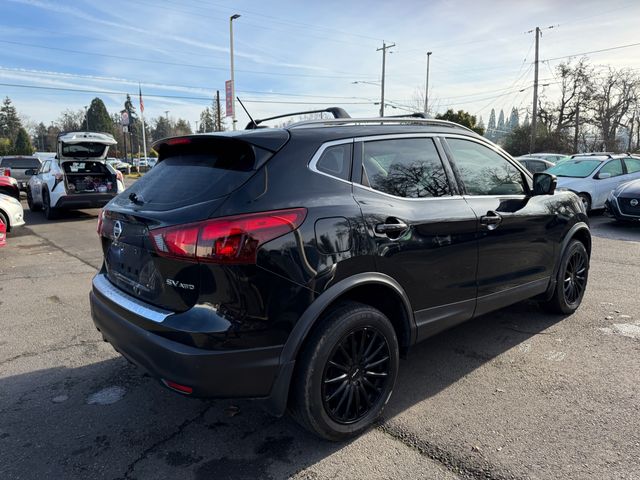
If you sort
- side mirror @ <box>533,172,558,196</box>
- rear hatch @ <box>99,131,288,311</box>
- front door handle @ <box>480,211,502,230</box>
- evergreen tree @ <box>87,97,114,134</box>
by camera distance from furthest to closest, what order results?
evergreen tree @ <box>87,97,114,134</box> → side mirror @ <box>533,172,558,196</box> → front door handle @ <box>480,211,502,230</box> → rear hatch @ <box>99,131,288,311</box>

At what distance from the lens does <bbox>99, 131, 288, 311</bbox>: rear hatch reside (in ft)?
7.72

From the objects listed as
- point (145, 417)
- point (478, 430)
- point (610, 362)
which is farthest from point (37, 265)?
point (610, 362)

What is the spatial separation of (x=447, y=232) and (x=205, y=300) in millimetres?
1702

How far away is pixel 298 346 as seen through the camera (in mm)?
2414

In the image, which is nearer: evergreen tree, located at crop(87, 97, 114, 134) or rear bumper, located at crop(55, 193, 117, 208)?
rear bumper, located at crop(55, 193, 117, 208)

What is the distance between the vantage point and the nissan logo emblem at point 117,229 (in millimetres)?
2824

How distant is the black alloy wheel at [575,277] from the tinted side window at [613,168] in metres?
8.91

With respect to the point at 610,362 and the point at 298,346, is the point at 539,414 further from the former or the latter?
the point at 298,346

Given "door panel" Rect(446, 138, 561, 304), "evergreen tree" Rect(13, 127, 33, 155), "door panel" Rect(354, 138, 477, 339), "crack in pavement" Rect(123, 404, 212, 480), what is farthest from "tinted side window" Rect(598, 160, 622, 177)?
"evergreen tree" Rect(13, 127, 33, 155)

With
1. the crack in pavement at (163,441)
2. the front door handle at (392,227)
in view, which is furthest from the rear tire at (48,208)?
the front door handle at (392,227)

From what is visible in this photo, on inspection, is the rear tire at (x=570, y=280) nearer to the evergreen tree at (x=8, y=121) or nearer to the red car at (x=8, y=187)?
the red car at (x=8, y=187)

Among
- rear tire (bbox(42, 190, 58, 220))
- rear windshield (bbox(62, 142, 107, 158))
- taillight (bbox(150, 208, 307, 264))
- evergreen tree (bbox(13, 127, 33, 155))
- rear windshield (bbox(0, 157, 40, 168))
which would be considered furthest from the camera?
evergreen tree (bbox(13, 127, 33, 155))

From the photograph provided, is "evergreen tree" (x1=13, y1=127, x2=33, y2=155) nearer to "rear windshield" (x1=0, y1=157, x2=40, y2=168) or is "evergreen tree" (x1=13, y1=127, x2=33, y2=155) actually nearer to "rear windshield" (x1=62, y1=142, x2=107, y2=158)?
"rear windshield" (x1=0, y1=157, x2=40, y2=168)

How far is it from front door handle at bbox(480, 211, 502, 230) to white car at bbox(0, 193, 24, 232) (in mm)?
9215
